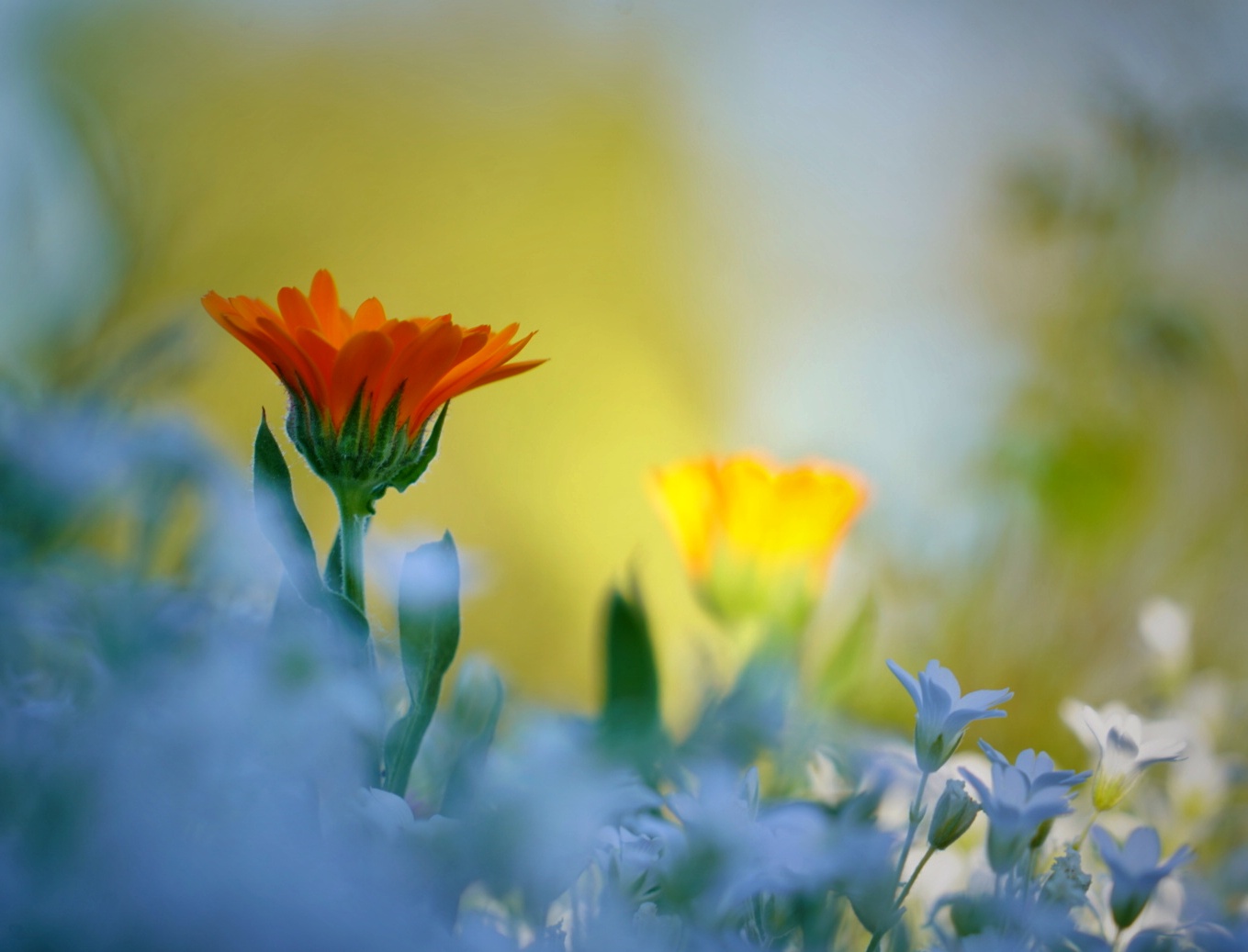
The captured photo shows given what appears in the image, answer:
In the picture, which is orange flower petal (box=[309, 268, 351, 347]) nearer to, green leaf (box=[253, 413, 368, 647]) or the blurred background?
green leaf (box=[253, 413, 368, 647])

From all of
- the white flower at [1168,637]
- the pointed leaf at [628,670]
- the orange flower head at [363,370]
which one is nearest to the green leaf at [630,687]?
the pointed leaf at [628,670]

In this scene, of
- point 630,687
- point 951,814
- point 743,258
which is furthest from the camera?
point 743,258

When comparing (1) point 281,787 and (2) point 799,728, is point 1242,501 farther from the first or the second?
(1) point 281,787

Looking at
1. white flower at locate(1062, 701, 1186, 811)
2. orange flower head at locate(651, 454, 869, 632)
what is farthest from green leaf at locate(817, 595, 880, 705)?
white flower at locate(1062, 701, 1186, 811)

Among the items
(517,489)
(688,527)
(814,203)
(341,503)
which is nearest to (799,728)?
(688,527)

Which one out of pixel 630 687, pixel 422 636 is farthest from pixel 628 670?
pixel 422 636

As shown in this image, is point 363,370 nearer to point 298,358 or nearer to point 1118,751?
point 298,358
